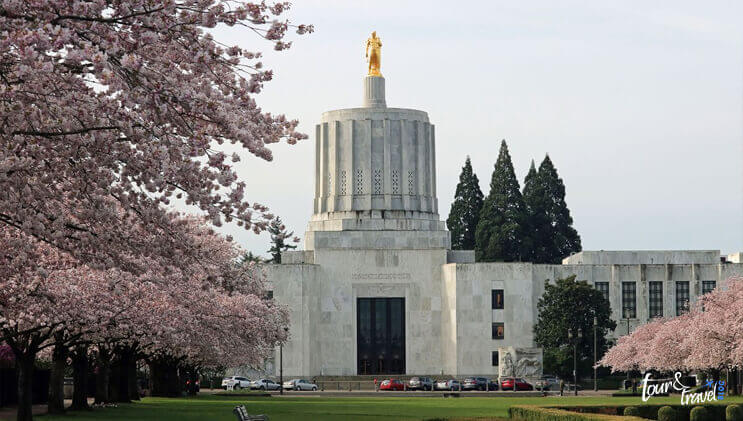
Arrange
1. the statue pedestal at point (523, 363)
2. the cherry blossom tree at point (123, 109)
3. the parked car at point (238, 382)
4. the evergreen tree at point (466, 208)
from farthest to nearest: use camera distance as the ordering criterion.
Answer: the evergreen tree at point (466, 208) < the statue pedestal at point (523, 363) < the parked car at point (238, 382) < the cherry blossom tree at point (123, 109)

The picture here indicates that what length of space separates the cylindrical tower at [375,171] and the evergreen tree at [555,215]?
76.8 ft

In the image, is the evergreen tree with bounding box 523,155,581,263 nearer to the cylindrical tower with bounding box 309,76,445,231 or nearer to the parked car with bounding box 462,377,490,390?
the cylindrical tower with bounding box 309,76,445,231

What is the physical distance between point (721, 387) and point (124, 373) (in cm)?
2781

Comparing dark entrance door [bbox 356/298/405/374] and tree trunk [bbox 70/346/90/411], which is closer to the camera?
tree trunk [bbox 70/346/90/411]

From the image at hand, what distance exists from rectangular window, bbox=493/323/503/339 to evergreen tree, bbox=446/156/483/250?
25821 millimetres

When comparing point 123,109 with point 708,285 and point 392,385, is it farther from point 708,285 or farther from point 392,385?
point 708,285

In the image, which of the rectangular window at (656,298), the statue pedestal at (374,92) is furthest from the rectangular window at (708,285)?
the statue pedestal at (374,92)

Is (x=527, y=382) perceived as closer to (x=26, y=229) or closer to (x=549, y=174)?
(x=549, y=174)

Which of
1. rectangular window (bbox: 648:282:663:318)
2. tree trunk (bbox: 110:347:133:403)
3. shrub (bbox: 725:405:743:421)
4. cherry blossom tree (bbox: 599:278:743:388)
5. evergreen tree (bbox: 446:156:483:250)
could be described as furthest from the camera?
evergreen tree (bbox: 446:156:483:250)

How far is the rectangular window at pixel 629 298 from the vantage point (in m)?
114

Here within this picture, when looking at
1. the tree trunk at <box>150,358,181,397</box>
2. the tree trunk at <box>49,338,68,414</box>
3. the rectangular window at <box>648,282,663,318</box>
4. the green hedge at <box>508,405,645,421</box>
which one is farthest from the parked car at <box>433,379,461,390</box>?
the tree trunk at <box>49,338,68,414</box>

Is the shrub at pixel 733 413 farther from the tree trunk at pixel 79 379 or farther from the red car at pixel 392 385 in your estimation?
the red car at pixel 392 385

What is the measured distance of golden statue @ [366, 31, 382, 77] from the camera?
115m

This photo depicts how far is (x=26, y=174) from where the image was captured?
63.5 feet
